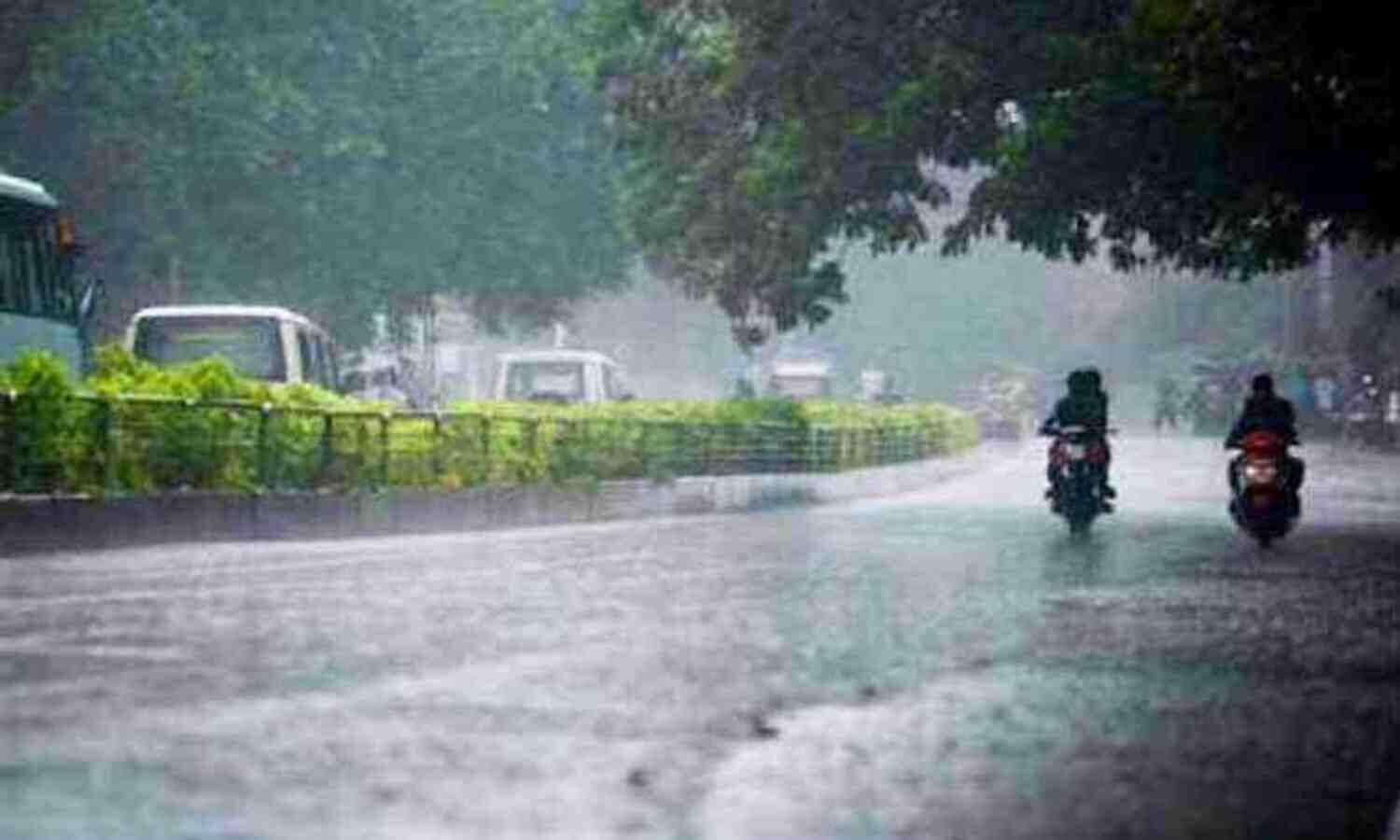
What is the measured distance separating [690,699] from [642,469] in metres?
23.6

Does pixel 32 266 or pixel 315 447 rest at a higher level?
pixel 32 266

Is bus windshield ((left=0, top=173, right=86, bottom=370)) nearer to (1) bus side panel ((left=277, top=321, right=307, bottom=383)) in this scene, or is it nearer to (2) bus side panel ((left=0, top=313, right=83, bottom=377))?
(2) bus side panel ((left=0, top=313, right=83, bottom=377))

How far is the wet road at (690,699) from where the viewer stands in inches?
269

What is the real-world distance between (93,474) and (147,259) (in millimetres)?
26727

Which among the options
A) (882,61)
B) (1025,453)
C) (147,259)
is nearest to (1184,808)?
(882,61)

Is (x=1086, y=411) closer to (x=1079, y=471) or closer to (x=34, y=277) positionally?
(x=1079, y=471)

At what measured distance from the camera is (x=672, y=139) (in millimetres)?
36469

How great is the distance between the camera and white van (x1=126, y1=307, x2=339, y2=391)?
2989 centimetres

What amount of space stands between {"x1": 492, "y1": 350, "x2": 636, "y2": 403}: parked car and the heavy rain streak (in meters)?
0.15

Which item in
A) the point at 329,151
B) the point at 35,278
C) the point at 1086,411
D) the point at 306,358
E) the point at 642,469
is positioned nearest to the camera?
the point at 1086,411

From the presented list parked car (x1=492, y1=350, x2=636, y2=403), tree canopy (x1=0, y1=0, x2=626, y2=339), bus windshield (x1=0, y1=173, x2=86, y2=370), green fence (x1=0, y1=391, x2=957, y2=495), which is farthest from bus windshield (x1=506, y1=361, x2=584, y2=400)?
bus windshield (x1=0, y1=173, x2=86, y2=370)

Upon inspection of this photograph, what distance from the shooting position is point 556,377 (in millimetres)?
41094

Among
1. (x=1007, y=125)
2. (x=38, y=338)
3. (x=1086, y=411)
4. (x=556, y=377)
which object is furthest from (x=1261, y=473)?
(x=556, y=377)

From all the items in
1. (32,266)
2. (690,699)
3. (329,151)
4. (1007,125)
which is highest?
(329,151)
